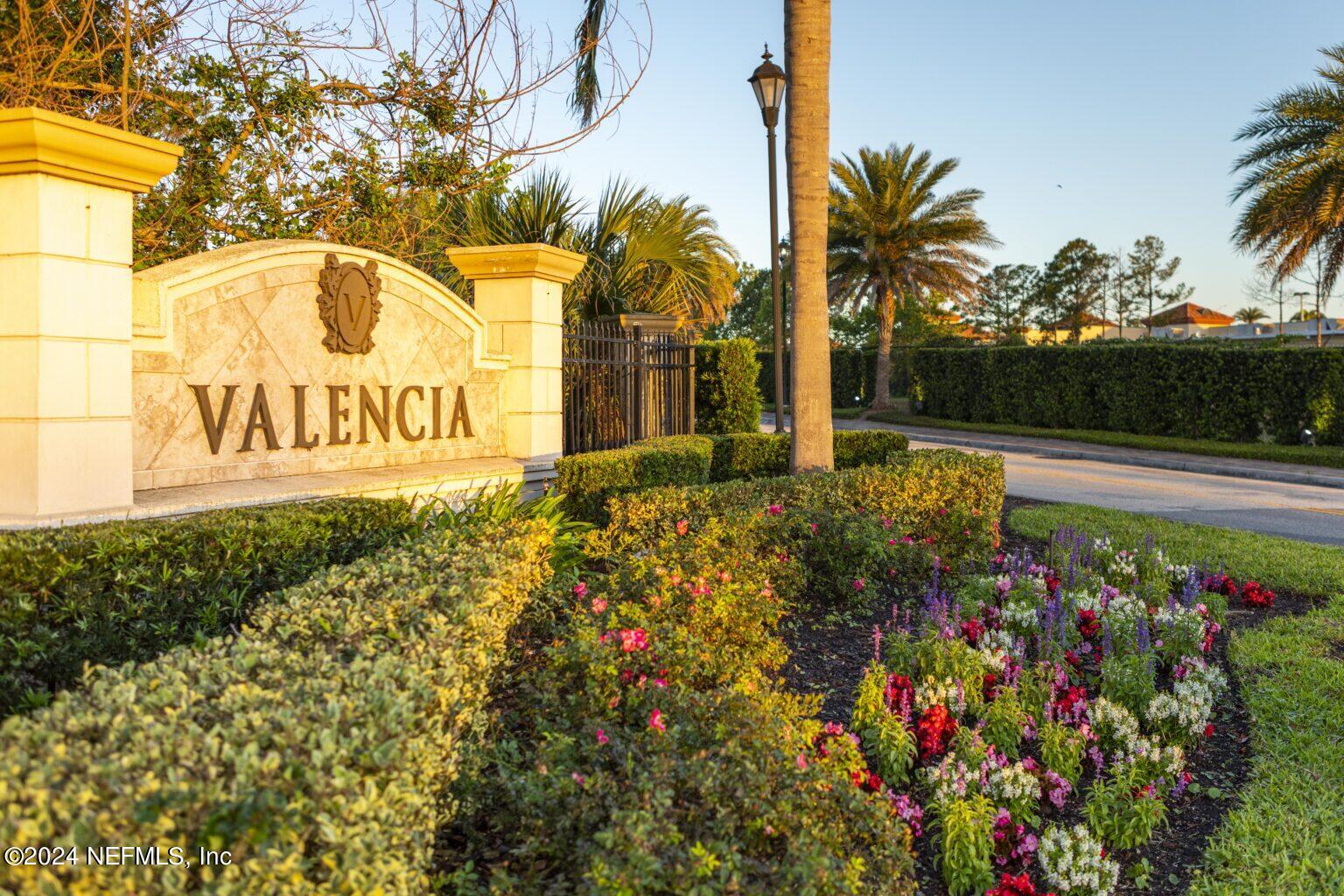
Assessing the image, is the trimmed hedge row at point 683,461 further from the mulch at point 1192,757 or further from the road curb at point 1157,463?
the road curb at point 1157,463

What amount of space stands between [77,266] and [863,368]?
3077 cm

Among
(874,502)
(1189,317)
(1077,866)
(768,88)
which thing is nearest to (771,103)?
(768,88)

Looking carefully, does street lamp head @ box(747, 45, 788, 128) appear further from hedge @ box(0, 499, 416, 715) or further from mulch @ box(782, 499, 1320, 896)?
hedge @ box(0, 499, 416, 715)

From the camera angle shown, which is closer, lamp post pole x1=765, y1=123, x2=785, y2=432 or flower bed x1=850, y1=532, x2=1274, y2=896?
flower bed x1=850, y1=532, x2=1274, y2=896

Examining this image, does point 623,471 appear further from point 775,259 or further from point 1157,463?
point 1157,463

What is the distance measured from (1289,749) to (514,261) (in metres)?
6.63

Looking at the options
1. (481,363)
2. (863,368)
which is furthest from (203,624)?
(863,368)

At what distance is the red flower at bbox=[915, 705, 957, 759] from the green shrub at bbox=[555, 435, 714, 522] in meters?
4.10

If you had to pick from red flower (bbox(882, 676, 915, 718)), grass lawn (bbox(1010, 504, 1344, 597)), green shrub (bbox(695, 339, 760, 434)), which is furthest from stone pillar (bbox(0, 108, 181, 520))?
green shrub (bbox(695, 339, 760, 434))

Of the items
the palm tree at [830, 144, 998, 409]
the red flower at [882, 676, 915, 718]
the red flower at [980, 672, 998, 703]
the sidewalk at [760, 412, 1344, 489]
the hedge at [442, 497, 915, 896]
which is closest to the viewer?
the hedge at [442, 497, 915, 896]

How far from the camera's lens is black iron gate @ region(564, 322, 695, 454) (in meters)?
10.4

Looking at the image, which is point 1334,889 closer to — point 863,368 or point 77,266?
point 77,266

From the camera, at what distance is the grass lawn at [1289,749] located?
10.3ft

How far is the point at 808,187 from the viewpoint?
25.8 ft
